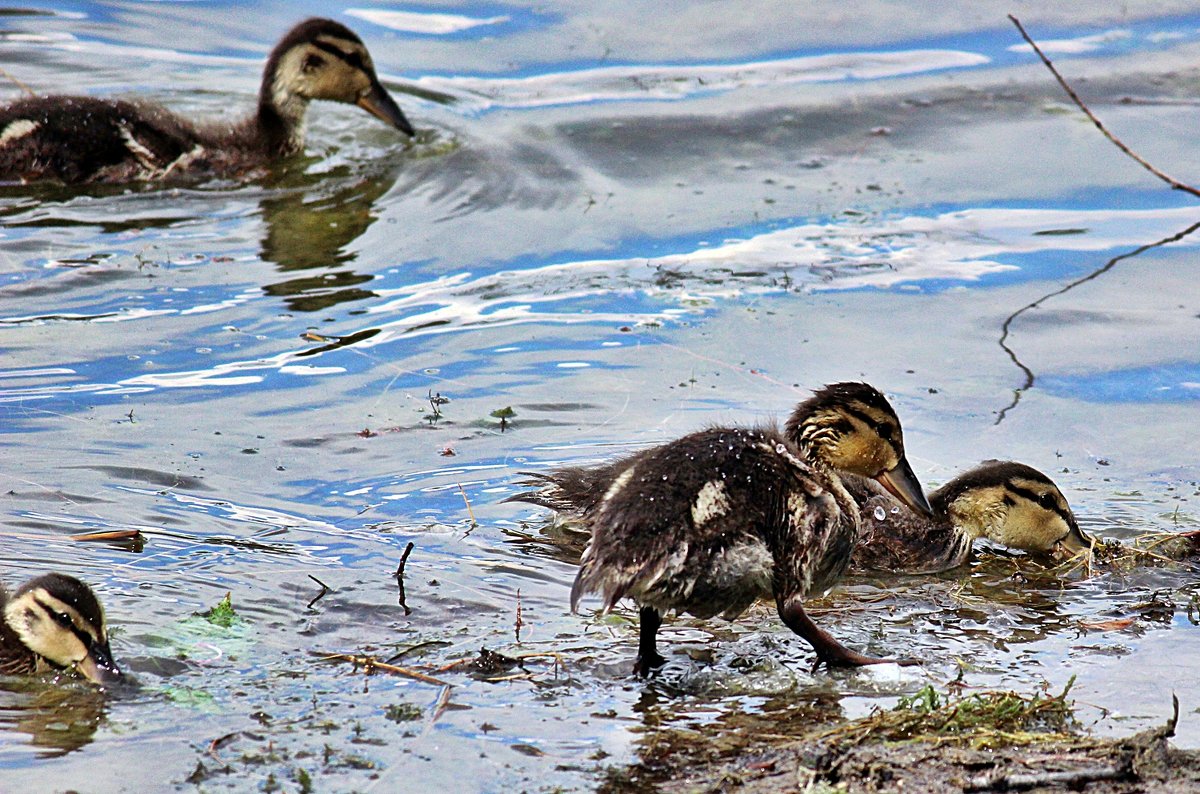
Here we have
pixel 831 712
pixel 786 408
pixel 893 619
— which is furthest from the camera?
pixel 786 408

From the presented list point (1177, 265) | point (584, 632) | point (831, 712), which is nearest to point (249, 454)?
point (584, 632)

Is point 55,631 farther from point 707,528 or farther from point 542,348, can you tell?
point 542,348

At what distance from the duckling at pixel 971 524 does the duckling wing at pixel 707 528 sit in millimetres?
1001

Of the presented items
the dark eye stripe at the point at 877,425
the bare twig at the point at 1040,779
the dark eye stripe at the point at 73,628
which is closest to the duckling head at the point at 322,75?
the dark eye stripe at the point at 877,425

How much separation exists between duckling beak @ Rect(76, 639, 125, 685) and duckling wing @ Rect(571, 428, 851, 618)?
1361 millimetres

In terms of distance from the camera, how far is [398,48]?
13.2m

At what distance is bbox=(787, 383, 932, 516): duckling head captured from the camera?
596 cm

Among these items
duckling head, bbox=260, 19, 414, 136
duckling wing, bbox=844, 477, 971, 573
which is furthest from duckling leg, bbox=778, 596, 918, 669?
duckling head, bbox=260, 19, 414, 136

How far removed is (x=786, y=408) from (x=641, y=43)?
648 cm

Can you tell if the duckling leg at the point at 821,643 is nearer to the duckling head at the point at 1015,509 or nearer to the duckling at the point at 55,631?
the duckling head at the point at 1015,509

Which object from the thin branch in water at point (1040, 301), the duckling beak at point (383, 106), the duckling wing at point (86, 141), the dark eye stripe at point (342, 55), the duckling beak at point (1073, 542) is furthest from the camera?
the duckling beak at point (383, 106)

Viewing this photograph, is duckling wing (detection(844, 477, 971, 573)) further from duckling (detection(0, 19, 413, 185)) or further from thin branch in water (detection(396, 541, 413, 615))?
duckling (detection(0, 19, 413, 185))

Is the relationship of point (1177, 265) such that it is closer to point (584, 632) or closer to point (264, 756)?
point (584, 632)

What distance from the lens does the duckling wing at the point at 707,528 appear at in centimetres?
479
